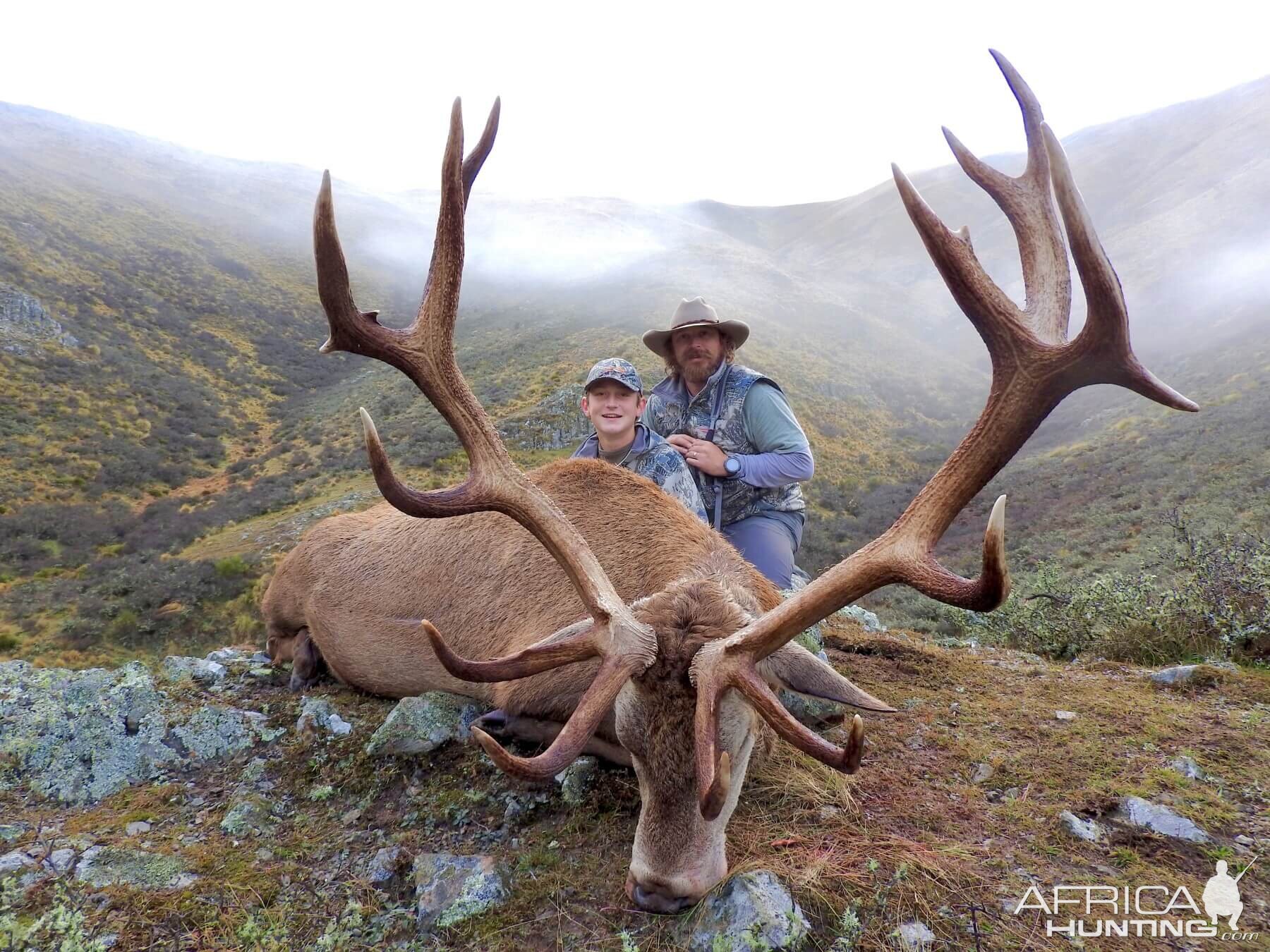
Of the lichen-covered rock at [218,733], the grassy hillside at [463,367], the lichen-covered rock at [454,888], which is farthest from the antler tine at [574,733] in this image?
the grassy hillside at [463,367]

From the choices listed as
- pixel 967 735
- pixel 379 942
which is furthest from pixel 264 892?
pixel 967 735

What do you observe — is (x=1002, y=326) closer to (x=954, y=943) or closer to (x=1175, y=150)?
(x=954, y=943)

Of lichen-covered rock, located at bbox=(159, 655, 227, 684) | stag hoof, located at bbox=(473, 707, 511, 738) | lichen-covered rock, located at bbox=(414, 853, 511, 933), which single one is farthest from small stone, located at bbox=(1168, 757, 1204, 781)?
lichen-covered rock, located at bbox=(159, 655, 227, 684)

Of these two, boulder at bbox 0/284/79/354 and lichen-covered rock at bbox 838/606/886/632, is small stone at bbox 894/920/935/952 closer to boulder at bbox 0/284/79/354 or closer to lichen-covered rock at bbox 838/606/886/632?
lichen-covered rock at bbox 838/606/886/632

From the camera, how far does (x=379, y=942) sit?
7.89 feet

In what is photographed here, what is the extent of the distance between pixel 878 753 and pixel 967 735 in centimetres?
64

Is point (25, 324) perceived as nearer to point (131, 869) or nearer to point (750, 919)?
point (131, 869)

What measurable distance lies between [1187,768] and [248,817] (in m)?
4.67

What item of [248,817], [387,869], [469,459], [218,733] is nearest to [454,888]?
[387,869]

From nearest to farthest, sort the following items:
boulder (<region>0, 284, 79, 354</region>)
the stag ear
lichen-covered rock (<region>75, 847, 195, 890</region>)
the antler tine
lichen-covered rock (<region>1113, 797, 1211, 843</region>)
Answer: the antler tine
lichen-covered rock (<region>75, 847, 195, 890</region>)
lichen-covered rock (<region>1113, 797, 1211, 843</region>)
the stag ear
boulder (<region>0, 284, 79, 354</region>)

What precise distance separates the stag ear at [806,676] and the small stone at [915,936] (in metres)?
0.79

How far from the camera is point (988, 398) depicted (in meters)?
2.45

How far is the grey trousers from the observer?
5223 mm

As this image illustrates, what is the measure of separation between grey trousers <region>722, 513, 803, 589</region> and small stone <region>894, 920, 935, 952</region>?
2.97 m
